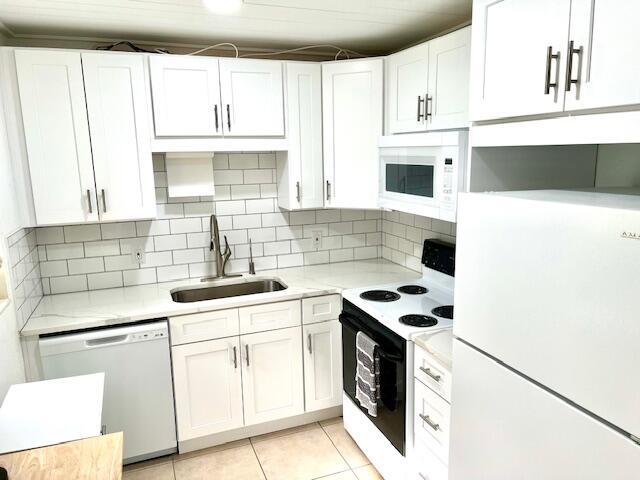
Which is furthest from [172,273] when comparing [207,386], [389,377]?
[389,377]

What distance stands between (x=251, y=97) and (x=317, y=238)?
109cm

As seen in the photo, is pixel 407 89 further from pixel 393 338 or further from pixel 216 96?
pixel 393 338

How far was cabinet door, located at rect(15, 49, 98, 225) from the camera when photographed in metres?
2.25

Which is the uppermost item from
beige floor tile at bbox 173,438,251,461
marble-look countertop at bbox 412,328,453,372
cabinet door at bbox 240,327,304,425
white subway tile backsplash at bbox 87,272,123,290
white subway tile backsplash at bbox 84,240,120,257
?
white subway tile backsplash at bbox 84,240,120,257

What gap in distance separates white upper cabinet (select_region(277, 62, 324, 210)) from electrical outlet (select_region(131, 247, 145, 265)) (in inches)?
36.9

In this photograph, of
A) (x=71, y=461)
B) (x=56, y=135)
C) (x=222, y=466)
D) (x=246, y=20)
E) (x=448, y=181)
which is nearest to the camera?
(x=71, y=461)

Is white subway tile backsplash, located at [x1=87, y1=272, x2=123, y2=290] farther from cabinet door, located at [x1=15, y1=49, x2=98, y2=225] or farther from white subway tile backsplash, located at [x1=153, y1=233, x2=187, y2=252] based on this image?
cabinet door, located at [x1=15, y1=49, x2=98, y2=225]

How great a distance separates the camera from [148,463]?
8.38 ft

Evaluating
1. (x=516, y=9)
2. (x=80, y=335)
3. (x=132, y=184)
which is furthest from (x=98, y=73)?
(x=516, y=9)

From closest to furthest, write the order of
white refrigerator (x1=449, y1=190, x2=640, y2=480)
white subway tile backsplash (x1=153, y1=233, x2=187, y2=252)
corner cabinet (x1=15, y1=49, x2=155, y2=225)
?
white refrigerator (x1=449, y1=190, x2=640, y2=480) < corner cabinet (x1=15, y1=49, x2=155, y2=225) < white subway tile backsplash (x1=153, y1=233, x2=187, y2=252)

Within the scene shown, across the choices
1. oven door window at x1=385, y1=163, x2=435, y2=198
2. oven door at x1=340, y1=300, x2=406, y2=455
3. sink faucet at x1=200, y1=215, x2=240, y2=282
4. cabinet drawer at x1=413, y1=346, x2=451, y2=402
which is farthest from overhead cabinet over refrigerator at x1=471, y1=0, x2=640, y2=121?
sink faucet at x1=200, y1=215, x2=240, y2=282

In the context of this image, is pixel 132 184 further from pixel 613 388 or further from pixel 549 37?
pixel 613 388

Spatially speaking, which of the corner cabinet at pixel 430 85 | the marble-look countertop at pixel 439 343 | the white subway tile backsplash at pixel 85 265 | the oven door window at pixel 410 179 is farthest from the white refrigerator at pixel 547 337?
the white subway tile backsplash at pixel 85 265

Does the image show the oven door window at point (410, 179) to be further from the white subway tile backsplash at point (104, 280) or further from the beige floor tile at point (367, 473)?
the white subway tile backsplash at point (104, 280)
